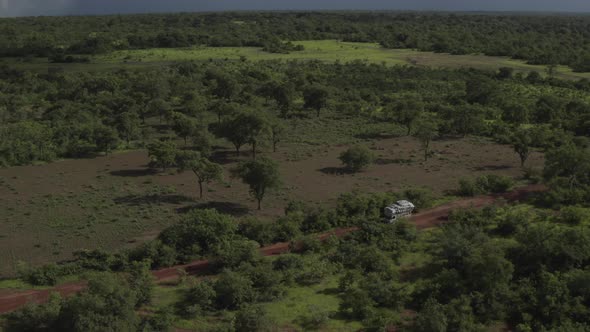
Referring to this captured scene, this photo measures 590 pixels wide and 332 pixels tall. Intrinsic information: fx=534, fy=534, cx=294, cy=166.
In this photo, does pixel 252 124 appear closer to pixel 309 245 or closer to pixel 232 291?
pixel 309 245

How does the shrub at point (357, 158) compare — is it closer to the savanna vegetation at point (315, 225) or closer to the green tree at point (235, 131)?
the savanna vegetation at point (315, 225)

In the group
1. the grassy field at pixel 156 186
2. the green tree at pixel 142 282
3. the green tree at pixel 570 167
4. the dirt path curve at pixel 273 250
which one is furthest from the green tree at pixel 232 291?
the green tree at pixel 570 167

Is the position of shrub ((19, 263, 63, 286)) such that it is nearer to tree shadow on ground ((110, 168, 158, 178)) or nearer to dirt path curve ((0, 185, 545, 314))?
dirt path curve ((0, 185, 545, 314))

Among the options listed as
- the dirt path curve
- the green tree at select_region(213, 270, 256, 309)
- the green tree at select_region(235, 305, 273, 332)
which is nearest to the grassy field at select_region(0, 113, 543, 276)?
the dirt path curve

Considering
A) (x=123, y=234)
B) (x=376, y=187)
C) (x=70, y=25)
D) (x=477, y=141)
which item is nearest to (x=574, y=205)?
(x=376, y=187)

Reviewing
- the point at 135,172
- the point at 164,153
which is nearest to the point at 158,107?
the point at 135,172

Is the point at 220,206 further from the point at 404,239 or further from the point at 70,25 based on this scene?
the point at 70,25
